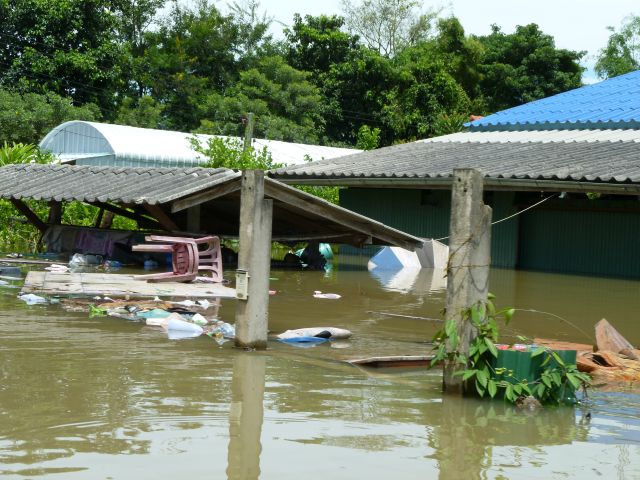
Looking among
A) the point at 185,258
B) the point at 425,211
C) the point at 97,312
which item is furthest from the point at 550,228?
the point at 97,312

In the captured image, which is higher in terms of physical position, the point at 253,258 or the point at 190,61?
the point at 190,61

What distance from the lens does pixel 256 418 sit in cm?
673

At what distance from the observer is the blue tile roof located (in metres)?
22.5

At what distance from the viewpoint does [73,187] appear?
59.5 ft

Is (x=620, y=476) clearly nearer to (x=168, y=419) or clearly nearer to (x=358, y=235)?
(x=168, y=419)

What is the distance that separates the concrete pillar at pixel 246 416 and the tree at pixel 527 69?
36739mm

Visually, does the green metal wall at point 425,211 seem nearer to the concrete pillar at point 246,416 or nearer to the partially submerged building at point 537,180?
the partially submerged building at point 537,180

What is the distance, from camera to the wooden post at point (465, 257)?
24.3 feet

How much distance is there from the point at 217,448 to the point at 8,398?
1787 millimetres

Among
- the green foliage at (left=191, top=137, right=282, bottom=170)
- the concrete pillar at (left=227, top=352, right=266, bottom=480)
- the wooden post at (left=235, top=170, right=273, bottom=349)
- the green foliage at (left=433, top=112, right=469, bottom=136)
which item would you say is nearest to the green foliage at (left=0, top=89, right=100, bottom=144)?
the green foliage at (left=191, top=137, right=282, bottom=170)

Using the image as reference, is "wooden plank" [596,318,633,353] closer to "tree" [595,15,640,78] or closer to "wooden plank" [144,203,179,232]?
"wooden plank" [144,203,179,232]

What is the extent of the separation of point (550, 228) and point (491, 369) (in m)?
14.3

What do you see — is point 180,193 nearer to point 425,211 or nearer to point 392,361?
point 392,361

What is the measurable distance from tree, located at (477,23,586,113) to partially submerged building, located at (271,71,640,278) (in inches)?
739
